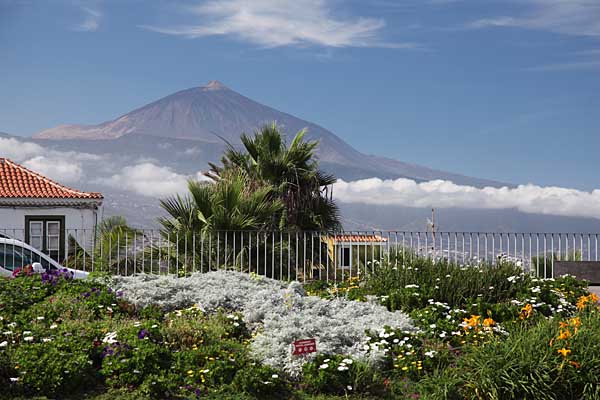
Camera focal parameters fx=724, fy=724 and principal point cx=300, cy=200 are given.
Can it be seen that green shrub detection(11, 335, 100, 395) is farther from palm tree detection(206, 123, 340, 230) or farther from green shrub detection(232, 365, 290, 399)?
palm tree detection(206, 123, 340, 230)

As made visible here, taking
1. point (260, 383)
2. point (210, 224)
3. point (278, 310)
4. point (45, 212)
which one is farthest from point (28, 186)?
point (260, 383)

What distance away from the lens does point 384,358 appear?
8.01 metres

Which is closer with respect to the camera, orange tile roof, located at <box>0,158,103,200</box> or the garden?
the garden

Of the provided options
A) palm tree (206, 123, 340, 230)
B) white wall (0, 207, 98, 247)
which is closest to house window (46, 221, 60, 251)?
white wall (0, 207, 98, 247)

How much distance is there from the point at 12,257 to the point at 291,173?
23.8ft

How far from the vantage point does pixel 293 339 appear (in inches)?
321

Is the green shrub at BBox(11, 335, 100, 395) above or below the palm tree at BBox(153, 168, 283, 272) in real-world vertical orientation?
below

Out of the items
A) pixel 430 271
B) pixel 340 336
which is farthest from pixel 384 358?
pixel 430 271

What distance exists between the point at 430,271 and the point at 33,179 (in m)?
24.4

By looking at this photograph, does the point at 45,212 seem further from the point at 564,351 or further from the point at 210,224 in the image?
the point at 564,351

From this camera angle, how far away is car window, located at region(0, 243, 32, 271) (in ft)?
48.2

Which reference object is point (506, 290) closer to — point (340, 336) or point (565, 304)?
point (565, 304)

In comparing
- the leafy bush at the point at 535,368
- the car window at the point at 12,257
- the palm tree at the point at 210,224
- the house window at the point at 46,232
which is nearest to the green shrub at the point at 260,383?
the leafy bush at the point at 535,368

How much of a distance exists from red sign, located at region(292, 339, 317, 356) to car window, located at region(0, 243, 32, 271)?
9.07m
